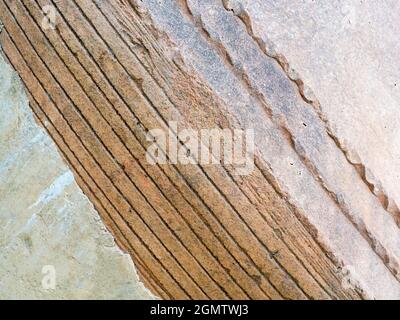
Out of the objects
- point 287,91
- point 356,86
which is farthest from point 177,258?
point 356,86

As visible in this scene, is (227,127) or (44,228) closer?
(227,127)

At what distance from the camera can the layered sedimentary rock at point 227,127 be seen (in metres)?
1.67

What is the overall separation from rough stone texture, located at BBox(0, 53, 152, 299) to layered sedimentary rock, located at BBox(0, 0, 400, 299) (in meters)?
0.04

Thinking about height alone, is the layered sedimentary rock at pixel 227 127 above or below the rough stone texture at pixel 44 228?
above

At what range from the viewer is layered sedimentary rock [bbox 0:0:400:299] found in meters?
1.67

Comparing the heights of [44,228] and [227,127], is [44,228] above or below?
below

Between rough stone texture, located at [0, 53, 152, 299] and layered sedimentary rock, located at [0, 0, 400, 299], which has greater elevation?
layered sedimentary rock, located at [0, 0, 400, 299]

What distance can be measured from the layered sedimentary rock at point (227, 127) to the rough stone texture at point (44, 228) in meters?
0.04

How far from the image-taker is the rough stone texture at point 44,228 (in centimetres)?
176

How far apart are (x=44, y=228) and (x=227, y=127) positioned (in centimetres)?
53

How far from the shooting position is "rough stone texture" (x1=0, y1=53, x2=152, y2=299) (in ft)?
5.78

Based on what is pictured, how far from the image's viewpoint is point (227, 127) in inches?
65.1

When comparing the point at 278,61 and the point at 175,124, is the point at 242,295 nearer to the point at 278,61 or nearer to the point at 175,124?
the point at 175,124

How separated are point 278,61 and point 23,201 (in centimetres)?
72
